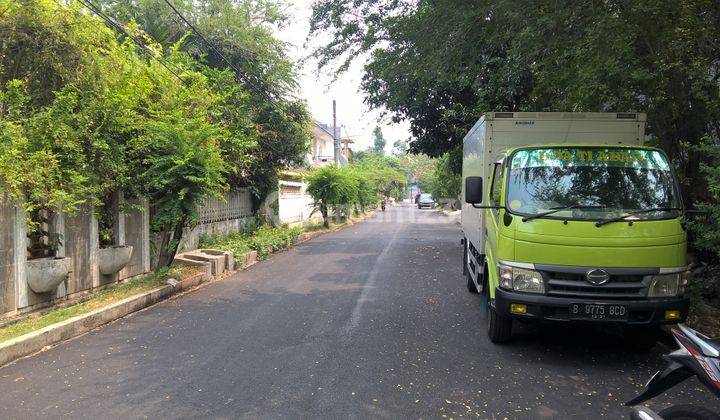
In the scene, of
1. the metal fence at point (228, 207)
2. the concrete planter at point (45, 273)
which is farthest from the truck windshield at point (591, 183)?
the metal fence at point (228, 207)

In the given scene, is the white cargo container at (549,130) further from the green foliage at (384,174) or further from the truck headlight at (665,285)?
the green foliage at (384,174)

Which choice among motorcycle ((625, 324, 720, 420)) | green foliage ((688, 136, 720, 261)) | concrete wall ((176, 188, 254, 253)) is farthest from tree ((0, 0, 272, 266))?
green foliage ((688, 136, 720, 261))

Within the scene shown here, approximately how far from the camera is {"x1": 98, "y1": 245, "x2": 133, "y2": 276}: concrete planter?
7.91m

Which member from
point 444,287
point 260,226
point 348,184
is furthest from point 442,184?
point 444,287

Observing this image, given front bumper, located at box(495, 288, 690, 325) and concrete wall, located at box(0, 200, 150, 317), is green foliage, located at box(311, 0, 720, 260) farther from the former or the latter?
concrete wall, located at box(0, 200, 150, 317)

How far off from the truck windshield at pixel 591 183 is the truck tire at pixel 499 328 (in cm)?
124

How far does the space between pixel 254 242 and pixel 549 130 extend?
29.9ft

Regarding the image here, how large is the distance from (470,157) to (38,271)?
6.64m

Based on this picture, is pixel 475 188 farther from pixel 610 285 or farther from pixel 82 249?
pixel 82 249

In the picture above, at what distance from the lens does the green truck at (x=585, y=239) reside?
452 centimetres

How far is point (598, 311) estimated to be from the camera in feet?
14.8

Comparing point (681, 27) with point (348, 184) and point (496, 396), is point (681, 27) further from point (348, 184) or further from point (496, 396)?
point (348, 184)

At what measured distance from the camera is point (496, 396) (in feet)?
13.4

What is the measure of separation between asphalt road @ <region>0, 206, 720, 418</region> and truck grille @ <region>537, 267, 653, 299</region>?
78 cm
